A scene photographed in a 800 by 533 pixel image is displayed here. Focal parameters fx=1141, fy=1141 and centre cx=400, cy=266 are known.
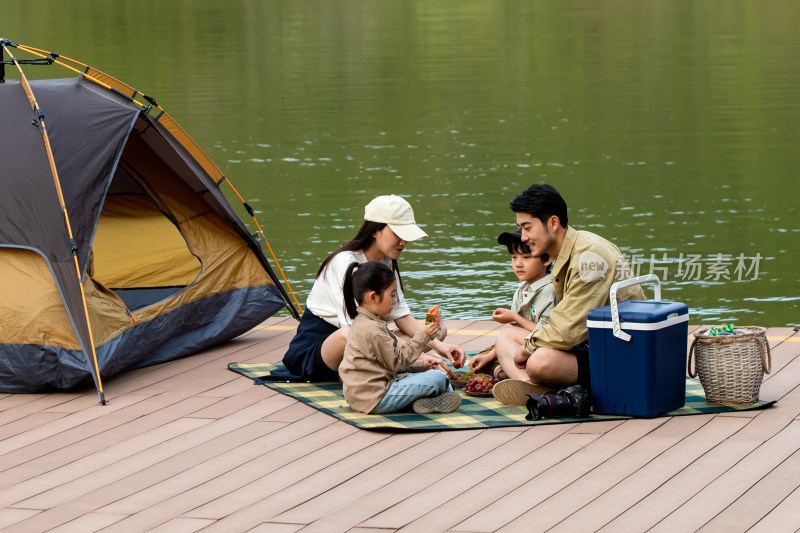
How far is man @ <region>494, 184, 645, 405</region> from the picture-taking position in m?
Result: 5.01

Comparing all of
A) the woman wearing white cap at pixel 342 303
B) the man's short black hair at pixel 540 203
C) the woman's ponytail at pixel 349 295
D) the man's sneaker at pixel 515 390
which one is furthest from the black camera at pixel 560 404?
the woman's ponytail at pixel 349 295

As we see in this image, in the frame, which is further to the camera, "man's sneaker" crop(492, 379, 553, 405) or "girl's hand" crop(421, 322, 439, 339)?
"man's sneaker" crop(492, 379, 553, 405)

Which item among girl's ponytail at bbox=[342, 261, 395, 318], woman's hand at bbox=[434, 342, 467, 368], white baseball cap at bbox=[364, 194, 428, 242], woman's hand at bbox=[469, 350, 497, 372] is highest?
white baseball cap at bbox=[364, 194, 428, 242]

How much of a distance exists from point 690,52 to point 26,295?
72.4ft

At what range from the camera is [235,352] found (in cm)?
655

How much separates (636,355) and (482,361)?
0.98m

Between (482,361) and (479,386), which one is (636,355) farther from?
(482,361)

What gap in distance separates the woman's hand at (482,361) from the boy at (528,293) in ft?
0.26

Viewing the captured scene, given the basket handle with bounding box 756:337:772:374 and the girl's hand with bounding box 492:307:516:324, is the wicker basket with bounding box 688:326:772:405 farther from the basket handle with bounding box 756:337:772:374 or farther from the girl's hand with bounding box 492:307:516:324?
the girl's hand with bounding box 492:307:516:324

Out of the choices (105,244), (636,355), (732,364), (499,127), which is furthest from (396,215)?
(499,127)

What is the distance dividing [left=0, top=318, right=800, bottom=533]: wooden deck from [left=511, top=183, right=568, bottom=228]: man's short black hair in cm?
94

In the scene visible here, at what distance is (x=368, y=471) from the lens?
4512mm

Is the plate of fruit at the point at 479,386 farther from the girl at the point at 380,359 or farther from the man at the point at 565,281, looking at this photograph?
the man at the point at 565,281

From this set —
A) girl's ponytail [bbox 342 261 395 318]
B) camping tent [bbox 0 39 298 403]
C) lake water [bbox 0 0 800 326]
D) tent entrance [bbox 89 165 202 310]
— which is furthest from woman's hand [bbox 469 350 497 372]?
lake water [bbox 0 0 800 326]
